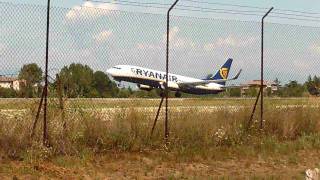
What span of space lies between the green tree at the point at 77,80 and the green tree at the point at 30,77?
0.48 metres

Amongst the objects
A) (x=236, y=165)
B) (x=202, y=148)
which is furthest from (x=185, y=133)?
(x=236, y=165)

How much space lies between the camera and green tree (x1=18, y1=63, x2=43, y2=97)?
1132 centimetres

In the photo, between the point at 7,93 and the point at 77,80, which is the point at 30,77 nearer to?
the point at 7,93

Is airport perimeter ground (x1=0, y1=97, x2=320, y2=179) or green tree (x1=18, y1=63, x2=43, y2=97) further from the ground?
green tree (x1=18, y1=63, x2=43, y2=97)

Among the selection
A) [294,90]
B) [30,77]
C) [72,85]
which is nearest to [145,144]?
[72,85]

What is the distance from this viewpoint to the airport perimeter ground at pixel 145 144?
10594 mm

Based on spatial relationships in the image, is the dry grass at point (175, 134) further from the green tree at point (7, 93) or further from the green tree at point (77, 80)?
the green tree at point (7, 93)

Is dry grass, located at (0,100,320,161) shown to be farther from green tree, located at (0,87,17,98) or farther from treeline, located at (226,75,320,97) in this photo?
treeline, located at (226,75,320,97)

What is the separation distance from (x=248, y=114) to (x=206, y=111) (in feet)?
3.82

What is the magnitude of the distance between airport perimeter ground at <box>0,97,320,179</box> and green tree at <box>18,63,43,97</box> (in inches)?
13.0

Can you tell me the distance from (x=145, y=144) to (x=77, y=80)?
6.94 ft

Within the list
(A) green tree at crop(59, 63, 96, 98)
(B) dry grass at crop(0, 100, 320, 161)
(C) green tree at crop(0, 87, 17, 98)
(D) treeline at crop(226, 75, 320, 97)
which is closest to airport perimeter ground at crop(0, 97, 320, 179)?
(B) dry grass at crop(0, 100, 320, 161)

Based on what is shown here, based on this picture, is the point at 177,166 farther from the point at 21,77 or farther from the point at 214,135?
the point at 21,77

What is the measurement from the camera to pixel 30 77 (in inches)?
468
